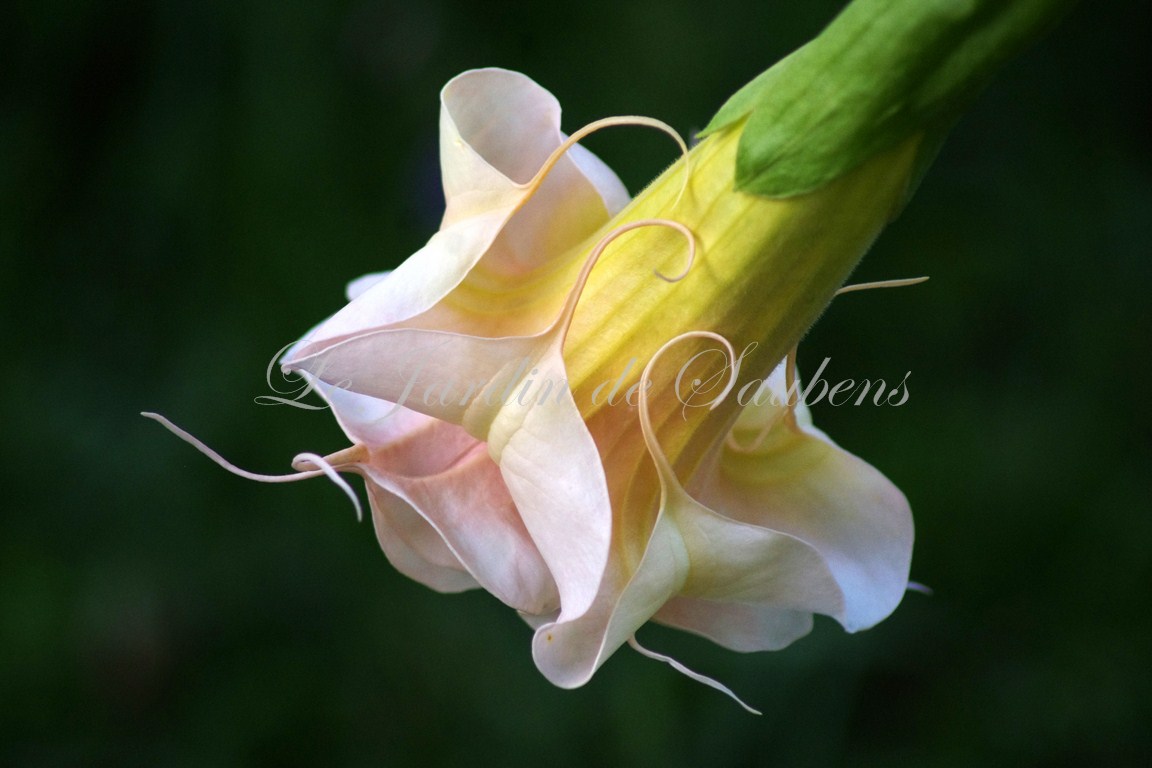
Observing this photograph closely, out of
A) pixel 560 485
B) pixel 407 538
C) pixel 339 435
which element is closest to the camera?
pixel 560 485

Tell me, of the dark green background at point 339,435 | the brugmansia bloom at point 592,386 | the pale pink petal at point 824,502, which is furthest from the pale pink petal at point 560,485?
the dark green background at point 339,435

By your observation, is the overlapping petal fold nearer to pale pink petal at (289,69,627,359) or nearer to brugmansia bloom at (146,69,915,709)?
brugmansia bloom at (146,69,915,709)

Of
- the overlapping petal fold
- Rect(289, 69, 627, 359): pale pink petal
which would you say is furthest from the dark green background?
Rect(289, 69, 627, 359): pale pink petal

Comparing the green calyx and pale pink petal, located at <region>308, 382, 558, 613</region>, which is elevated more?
the green calyx

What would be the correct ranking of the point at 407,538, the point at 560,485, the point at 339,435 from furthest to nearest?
1. the point at 339,435
2. the point at 407,538
3. the point at 560,485

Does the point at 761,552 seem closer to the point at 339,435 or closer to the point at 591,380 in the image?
the point at 591,380

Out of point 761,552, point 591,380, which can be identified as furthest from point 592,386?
point 761,552
